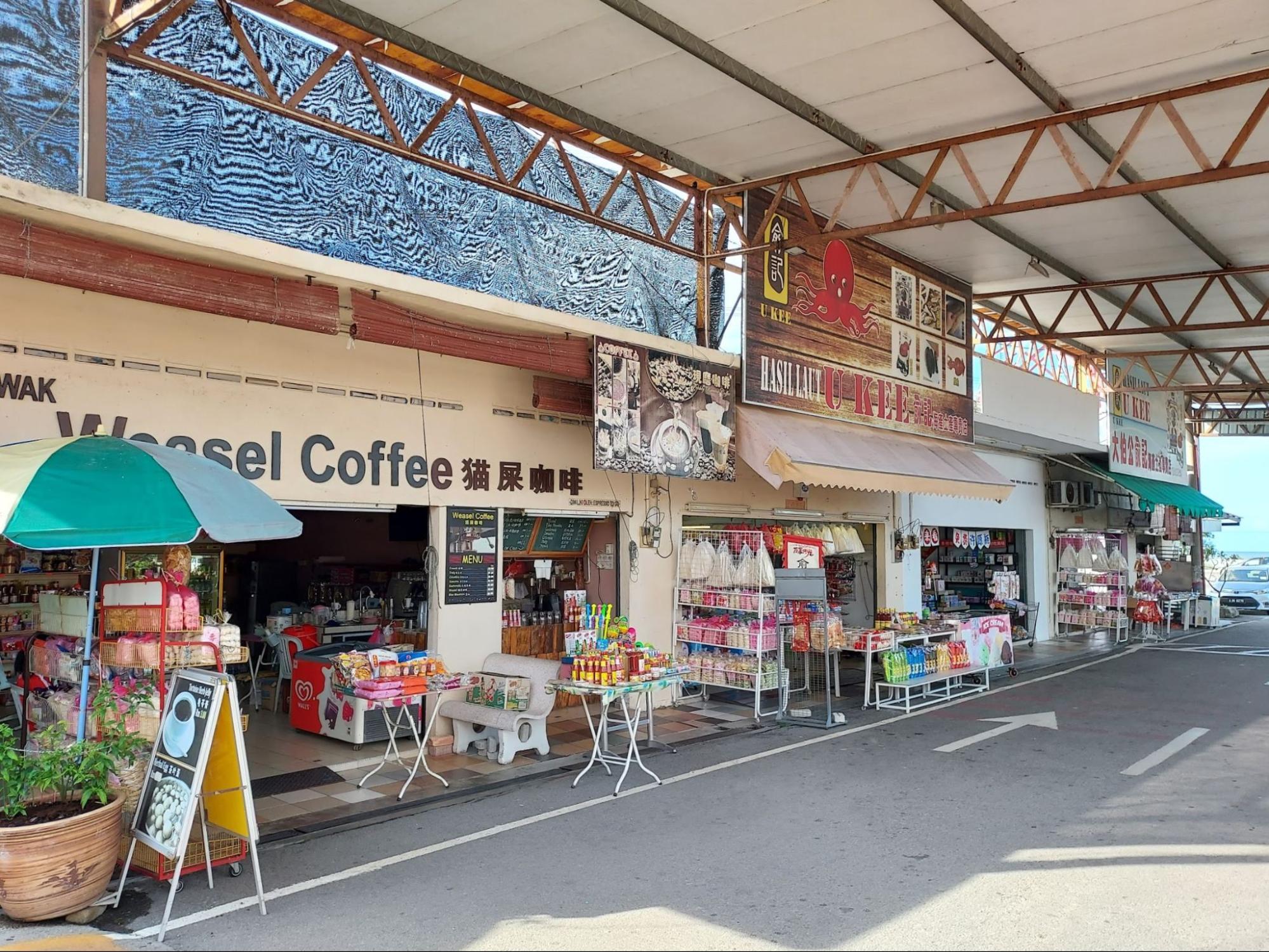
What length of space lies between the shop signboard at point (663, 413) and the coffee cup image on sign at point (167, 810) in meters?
4.92

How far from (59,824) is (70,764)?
1.38 feet

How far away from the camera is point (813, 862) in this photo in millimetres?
5750

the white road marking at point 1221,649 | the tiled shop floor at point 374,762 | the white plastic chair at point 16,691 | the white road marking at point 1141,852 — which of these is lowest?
the white road marking at point 1221,649

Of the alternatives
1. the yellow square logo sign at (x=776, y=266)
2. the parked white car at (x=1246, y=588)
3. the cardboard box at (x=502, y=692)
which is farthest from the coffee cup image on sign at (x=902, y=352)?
the parked white car at (x=1246, y=588)

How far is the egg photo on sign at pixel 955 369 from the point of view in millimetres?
15781

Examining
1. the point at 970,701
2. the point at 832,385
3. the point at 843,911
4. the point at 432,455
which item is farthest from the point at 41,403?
the point at 970,701

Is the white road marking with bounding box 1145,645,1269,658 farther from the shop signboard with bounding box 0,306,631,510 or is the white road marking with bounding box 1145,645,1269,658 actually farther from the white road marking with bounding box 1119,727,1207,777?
the shop signboard with bounding box 0,306,631,510

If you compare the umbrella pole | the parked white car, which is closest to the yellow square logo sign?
the umbrella pole

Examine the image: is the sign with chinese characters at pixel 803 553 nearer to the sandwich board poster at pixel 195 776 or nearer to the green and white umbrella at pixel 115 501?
the green and white umbrella at pixel 115 501

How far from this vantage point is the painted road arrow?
9.21 metres

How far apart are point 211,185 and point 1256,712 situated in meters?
12.8

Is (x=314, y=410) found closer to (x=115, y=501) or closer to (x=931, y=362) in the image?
(x=115, y=501)

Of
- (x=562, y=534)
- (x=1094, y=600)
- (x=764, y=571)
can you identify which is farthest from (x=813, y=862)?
(x=1094, y=600)

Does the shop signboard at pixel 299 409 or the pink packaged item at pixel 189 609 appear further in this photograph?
the shop signboard at pixel 299 409
